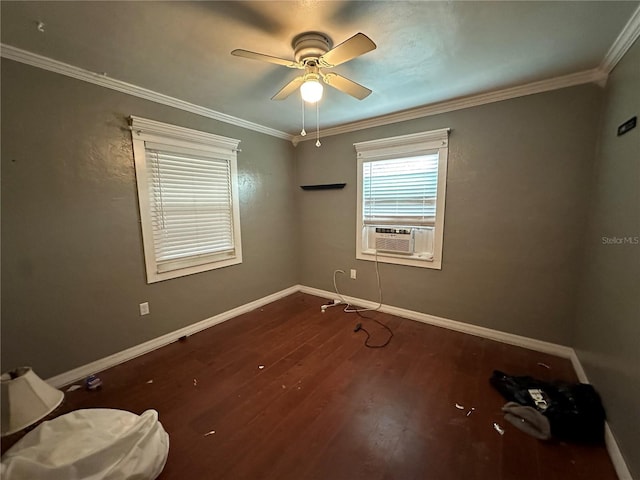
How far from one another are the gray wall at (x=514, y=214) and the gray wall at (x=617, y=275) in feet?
0.48

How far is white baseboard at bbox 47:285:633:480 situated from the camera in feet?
4.96

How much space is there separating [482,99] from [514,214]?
1.18m

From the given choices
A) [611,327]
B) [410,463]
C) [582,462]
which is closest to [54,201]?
[410,463]

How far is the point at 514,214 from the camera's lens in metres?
2.50

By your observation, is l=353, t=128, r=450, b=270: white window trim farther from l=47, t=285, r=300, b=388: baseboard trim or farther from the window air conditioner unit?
l=47, t=285, r=300, b=388: baseboard trim

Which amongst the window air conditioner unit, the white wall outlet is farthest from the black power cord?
the white wall outlet

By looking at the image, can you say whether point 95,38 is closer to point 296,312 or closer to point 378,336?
point 296,312

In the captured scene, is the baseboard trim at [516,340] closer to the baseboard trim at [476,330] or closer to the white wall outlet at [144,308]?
the baseboard trim at [476,330]

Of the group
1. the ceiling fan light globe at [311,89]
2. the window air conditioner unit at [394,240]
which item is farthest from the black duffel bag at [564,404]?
the ceiling fan light globe at [311,89]

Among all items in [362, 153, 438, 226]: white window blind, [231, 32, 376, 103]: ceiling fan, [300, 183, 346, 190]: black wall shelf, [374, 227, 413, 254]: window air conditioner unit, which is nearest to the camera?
[231, 32, 376, 103]: ceiling fan

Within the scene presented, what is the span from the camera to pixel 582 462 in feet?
4.69

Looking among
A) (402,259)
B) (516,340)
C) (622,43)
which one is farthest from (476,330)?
(622,43)

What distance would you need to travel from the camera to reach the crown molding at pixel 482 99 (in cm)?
212

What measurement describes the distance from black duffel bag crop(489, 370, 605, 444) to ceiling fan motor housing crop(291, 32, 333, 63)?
2.73 meters
